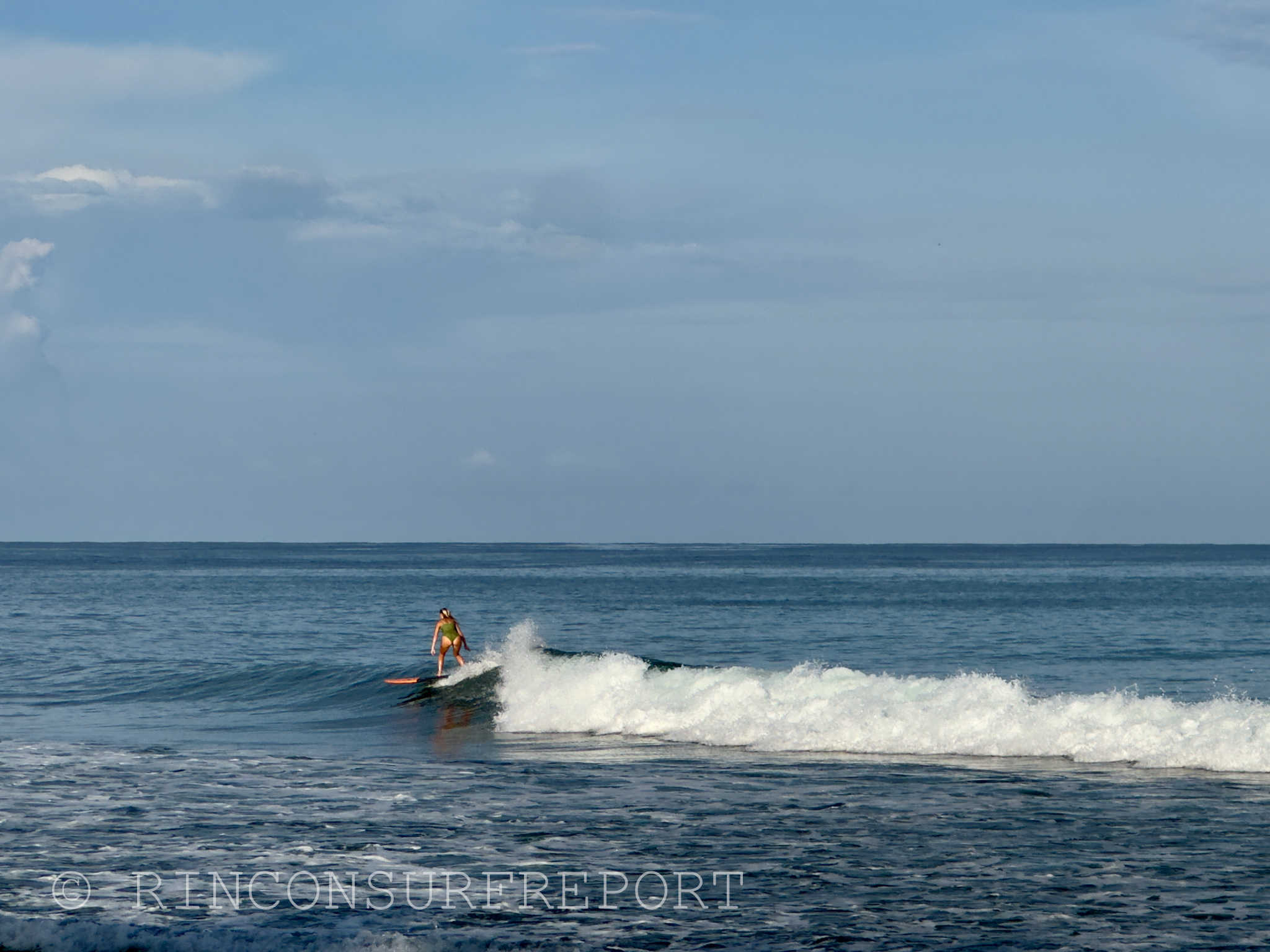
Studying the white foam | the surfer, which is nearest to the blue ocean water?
the white foam

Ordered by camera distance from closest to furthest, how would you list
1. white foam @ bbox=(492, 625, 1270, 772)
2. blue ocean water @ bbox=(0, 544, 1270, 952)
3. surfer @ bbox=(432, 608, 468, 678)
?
blue ocean water @ bbox=(0, 544, 1270, 952), white foam @ bbox=(492, 625, 1270, 772), surfer @ bbox=(432, 608, 468, 678)

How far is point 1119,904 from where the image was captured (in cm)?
1170

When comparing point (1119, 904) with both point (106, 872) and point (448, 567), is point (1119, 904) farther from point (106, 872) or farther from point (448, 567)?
point (448, 567)

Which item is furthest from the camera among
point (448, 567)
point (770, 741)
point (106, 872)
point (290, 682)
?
point (448, 567)

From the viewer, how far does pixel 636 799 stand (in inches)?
677

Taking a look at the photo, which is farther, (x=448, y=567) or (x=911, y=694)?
(x=448, y=567)

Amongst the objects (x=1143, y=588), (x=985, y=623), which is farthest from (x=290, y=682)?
(x=1143, y=588)

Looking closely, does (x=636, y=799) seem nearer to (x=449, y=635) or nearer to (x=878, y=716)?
(x=878, y=716)

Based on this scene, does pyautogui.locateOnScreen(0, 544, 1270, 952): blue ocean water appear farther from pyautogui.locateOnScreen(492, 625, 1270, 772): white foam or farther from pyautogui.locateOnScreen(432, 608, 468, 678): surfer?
pyautogui.locateOnScreen(432, 608, 468, 678): surfer

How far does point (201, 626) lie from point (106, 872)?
158 ft

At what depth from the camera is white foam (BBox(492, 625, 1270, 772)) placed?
20391 mm

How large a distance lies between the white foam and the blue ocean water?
0.08 metres

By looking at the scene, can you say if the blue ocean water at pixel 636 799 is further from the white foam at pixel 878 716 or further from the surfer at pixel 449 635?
the surfer at pixel 449 635

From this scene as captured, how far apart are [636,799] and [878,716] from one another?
7.75 m
